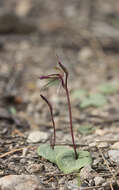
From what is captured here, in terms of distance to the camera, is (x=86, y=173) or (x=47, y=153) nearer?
(x=86, y=173)

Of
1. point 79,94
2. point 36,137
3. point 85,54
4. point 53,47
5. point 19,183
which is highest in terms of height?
point 53,47

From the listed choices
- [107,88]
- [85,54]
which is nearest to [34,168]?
[107,88]

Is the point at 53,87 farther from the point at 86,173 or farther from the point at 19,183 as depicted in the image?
the point at 19,183

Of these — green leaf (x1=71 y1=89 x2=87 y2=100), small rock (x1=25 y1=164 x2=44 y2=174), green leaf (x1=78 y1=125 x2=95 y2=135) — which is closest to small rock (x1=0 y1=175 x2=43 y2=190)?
small rock (x1=25 y1=164 x2=44 y2=174)

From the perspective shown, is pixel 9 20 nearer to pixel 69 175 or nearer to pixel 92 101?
pixel 92 101

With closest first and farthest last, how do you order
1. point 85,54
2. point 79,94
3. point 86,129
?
point 86,129 < point 79,94 < point 85,54

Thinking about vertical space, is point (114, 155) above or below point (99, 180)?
above

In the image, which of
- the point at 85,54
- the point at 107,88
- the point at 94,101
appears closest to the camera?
the point at 94,101
